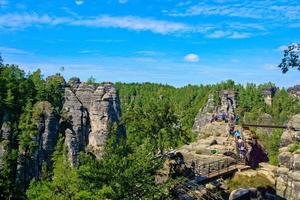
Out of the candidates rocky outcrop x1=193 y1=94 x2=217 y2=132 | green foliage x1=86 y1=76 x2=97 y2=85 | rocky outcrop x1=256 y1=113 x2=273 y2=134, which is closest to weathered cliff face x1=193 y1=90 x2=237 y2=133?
rocky outcrop x1=193 y1=94 x2=217 y2=132

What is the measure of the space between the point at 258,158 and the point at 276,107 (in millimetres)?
132798

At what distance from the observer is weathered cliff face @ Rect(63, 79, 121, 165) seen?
73875mm

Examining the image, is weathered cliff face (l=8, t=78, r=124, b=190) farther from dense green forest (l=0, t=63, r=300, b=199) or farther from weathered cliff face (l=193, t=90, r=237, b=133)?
weathered cliff face (l=193, t=90, r=237, b=133)

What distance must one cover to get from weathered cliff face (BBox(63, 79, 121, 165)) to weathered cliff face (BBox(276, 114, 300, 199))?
39.9m

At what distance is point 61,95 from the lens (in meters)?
78.7

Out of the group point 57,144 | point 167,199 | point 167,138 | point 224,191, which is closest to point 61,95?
point 57,144

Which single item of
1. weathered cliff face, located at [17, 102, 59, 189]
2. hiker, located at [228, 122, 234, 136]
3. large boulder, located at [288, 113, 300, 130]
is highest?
large boulder, located at [288, 113, 300, 130]

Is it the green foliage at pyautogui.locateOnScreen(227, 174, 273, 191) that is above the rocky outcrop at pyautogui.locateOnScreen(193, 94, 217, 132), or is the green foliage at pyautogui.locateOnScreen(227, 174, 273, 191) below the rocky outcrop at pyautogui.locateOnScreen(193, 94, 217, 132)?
below

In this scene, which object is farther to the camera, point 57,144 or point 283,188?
point 57,144

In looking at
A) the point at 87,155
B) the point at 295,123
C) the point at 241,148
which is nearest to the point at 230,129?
the point at 241,148

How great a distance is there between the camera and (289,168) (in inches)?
1382

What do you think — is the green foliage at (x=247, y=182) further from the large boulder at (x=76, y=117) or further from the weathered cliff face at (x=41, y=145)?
the large boulder at (x=76, y=117)

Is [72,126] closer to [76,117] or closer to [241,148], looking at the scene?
[76,117]

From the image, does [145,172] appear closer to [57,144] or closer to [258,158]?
[258,158]
